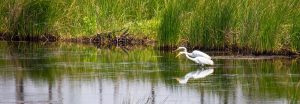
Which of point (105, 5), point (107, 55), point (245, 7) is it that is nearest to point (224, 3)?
point (245, 7)

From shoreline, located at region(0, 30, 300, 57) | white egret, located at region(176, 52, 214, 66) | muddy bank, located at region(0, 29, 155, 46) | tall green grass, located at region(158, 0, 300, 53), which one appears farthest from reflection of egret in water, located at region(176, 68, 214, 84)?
muddy bank, located at region(0, 29, 155, 46)

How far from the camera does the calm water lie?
12.4m

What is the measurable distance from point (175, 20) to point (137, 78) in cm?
481

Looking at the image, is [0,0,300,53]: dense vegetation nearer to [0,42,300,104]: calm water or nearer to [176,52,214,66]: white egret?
[0,42,300,104]: calm water

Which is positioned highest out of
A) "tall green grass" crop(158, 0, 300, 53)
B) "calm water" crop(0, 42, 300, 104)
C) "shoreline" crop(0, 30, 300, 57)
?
"tall green grass" crop(158, 0, 300, 53)

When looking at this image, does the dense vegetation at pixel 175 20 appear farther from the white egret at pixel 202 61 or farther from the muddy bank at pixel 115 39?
the white egret at pixel 202 61

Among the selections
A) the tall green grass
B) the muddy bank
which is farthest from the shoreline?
the tall green grass

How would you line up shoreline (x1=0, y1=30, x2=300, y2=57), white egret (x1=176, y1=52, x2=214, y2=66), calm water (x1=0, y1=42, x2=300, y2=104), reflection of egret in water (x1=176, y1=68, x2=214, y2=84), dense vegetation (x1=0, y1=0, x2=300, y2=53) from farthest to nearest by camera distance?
shoreline (x1=0, y1=30, x2=300, y2=57) → dense vegetation (x1=0, y1=0, x2=300, y2=53) → white egret (x1=176, y1=52, x2=214, y2=66) → reflection of egret in water (x1=176, y1=68, x2=214, y2=84) → calm water (x1=0, y1=42, x2=300, y2=104)

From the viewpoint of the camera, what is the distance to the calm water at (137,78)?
40.7 feet

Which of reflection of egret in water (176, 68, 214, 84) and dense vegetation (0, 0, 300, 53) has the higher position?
dense vegetation (0, 0, 300, 53)

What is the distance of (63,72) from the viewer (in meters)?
15.6

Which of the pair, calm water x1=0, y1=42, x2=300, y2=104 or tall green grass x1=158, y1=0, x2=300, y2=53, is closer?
calm water x1=0, y1=42, x2=300, y2=104

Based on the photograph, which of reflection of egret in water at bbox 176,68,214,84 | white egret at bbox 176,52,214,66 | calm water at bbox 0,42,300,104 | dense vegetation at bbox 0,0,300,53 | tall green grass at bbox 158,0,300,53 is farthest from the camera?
dense vegetation at bbox 0,0,300,53

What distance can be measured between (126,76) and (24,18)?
26.9 ft
